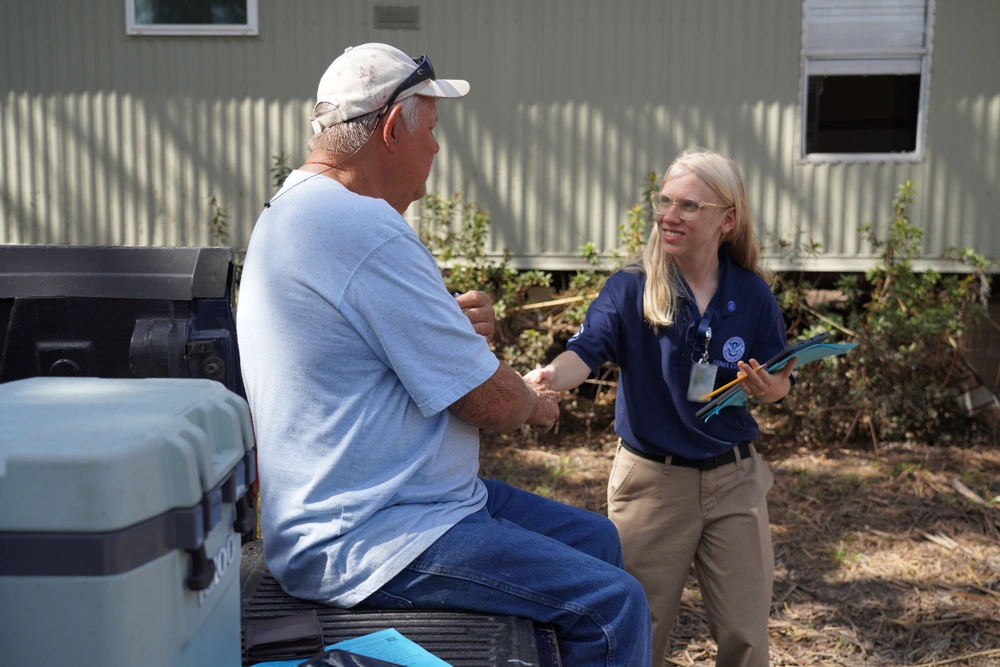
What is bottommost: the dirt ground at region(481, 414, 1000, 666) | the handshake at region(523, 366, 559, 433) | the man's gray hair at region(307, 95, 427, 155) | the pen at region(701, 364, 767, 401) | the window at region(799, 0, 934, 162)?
the dirt ground at region(481, 414, 1000, 666)

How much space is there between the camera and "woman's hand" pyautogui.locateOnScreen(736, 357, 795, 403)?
302cm

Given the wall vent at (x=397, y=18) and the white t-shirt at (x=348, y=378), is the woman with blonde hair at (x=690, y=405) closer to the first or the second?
the white t-shirt at (x=348, y=378)

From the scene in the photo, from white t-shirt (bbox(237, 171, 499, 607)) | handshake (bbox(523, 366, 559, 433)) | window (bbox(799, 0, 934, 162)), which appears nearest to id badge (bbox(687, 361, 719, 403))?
handshake (bbox(523, 366, 559, 433))

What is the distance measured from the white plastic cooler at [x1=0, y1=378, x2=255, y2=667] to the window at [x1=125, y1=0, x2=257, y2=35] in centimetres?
717

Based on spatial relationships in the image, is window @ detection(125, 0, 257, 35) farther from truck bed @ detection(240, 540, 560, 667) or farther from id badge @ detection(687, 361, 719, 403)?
truck bed @ detection(240, 540, 560, 667)

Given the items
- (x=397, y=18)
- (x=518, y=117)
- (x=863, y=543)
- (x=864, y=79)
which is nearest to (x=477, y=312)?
(x=863, y=543)

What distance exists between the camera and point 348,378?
2.08 metres

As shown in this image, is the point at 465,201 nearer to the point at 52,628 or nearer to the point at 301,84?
the point at 301,84

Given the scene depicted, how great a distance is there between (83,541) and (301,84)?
7.15 meters

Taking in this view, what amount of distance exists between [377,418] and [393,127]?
2.43 feet

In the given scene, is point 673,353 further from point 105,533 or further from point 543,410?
point 105,533

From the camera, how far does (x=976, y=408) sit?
6.98m

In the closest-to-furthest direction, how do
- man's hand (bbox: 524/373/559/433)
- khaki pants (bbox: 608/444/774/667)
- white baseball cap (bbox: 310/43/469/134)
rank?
white baseball cap (bbox: 310/43/469/134) < man's hand (bbox: 524/373/559/433) < khaki pants (bbox: 608/444/774/667)

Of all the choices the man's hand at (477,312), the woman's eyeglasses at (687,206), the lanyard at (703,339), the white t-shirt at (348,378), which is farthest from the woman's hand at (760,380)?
the white t-shirt at (348,378)
